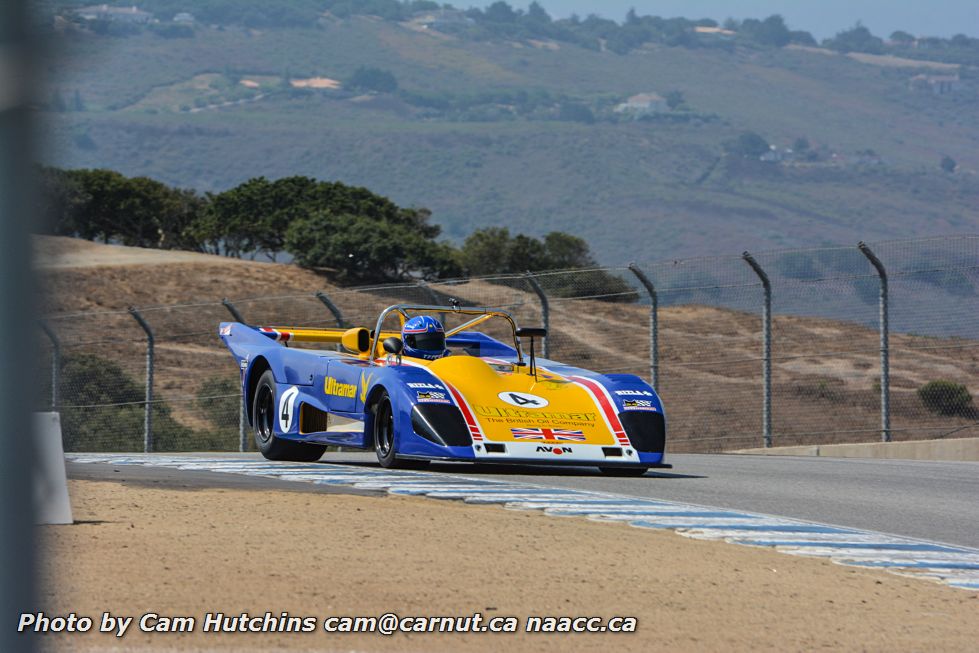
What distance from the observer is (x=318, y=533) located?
8242mm

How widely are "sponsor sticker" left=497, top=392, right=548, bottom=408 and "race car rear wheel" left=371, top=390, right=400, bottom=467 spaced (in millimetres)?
943

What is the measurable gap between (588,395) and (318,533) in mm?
5296

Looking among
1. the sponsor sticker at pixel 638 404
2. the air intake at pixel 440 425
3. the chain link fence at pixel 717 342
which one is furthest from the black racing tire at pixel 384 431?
the chain link fence at pixel 717 342

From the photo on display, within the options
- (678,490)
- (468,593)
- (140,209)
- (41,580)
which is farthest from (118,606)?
(140,209)

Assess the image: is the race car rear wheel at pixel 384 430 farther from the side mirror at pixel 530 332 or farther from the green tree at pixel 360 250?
the green tree at pixel 360 250

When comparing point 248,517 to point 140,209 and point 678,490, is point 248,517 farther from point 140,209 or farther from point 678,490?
point 140,209

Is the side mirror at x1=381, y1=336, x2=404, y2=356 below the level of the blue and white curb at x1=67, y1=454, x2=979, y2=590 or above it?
above

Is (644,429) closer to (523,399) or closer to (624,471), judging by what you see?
(624,471)

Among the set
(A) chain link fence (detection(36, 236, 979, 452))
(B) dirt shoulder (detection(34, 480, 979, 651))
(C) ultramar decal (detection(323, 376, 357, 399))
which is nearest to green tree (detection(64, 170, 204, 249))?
(A) chain link fence (detection(36, 236, 979, 452))

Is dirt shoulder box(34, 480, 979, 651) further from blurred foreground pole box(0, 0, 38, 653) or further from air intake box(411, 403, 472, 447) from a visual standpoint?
air intake box(411, 403, 472, 447)

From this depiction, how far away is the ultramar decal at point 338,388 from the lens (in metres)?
13.4

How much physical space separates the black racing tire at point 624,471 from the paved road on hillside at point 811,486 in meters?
0.09

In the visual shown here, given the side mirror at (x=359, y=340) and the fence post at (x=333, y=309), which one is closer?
the side mirror at (x=359, y=340)

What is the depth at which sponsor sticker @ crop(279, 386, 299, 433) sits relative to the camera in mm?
14141
